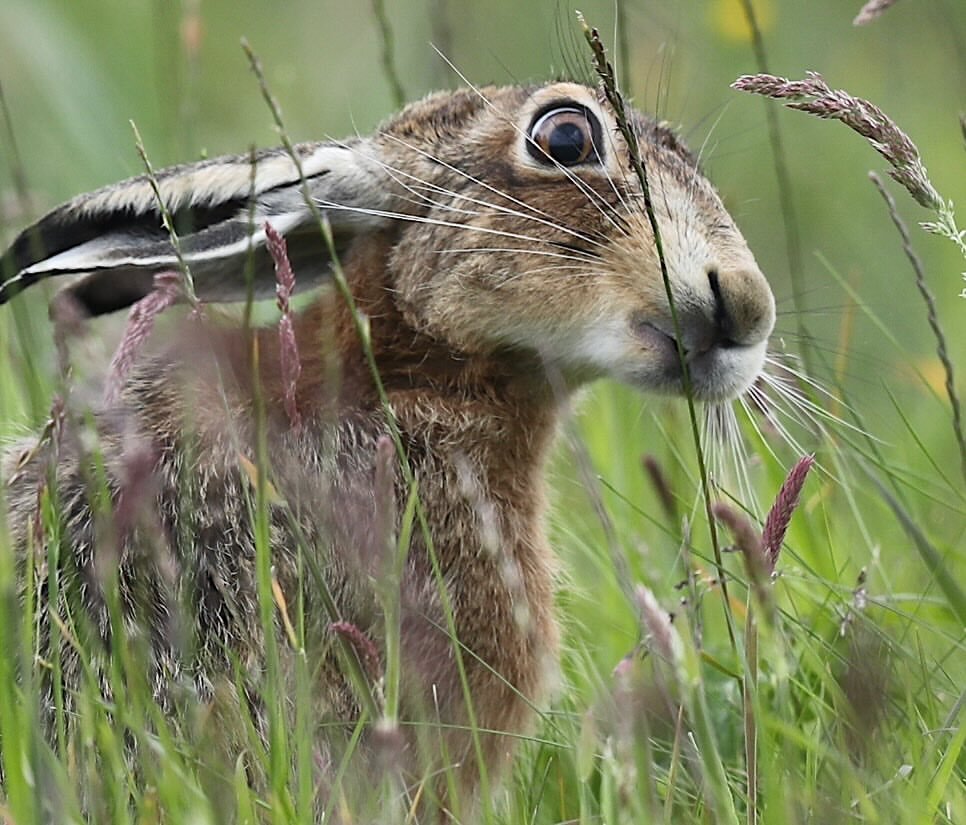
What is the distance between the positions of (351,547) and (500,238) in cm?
96

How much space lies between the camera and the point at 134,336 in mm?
3014

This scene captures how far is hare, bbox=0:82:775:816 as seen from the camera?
3.74 m

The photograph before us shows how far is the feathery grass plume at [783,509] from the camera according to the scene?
2.65 meters

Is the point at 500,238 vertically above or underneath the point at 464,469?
above

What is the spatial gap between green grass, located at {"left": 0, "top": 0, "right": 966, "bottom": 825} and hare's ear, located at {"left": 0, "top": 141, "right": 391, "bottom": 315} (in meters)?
0.41

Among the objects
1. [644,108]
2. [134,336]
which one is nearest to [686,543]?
[134,336]

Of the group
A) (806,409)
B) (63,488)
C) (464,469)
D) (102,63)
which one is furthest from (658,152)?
(102,63)

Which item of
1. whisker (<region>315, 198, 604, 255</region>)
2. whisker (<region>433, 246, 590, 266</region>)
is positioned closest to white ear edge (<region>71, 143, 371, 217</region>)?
whisker (<region>315, 198, 604, 255</region>)

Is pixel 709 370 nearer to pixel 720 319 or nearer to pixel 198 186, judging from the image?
pixel 720 319

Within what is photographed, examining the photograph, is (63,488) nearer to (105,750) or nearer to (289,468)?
(289,468)

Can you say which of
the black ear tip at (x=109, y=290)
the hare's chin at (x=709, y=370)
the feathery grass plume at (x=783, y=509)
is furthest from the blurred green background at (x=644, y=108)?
the feathery grass plume at (x=783, y=509)

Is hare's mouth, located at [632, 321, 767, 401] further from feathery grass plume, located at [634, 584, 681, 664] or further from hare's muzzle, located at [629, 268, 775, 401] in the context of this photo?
feathery grass plume, located at [634, 584, 681, 664]

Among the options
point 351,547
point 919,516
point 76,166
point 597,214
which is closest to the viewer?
point 351,547

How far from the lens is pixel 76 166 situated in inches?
276
